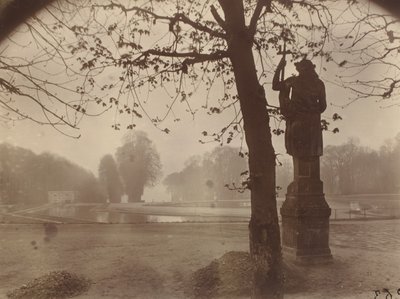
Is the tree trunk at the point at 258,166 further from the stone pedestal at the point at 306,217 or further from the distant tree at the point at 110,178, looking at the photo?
the distant tree at the point at 110,178

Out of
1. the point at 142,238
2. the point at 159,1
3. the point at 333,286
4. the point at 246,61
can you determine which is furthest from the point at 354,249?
the point at 159,1

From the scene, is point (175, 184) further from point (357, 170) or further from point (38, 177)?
point (357, 170)

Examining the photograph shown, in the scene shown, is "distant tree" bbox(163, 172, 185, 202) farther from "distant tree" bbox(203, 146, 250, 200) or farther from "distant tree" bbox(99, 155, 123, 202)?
"distant tree" bbox(99, 155, 123, 202)

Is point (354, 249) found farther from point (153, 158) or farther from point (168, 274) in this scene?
point (153, 158)

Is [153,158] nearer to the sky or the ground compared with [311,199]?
nearer to the sky

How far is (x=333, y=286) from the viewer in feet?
31.6

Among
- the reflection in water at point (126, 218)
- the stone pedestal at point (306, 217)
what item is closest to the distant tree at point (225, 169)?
the reflection in water at point (126, 218)

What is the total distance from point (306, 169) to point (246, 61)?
5.47m

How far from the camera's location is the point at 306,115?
12.0 meters

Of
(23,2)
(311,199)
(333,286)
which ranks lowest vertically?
(333,286)

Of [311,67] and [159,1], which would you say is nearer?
[159,1]

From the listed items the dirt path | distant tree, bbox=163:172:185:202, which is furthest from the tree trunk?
distant tree, bbox=163:172:185:202

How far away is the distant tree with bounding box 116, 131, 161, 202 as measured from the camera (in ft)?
186

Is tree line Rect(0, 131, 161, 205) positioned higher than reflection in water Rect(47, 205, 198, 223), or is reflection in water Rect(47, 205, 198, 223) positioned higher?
tree line Rect(0, 131, 161, 205)
